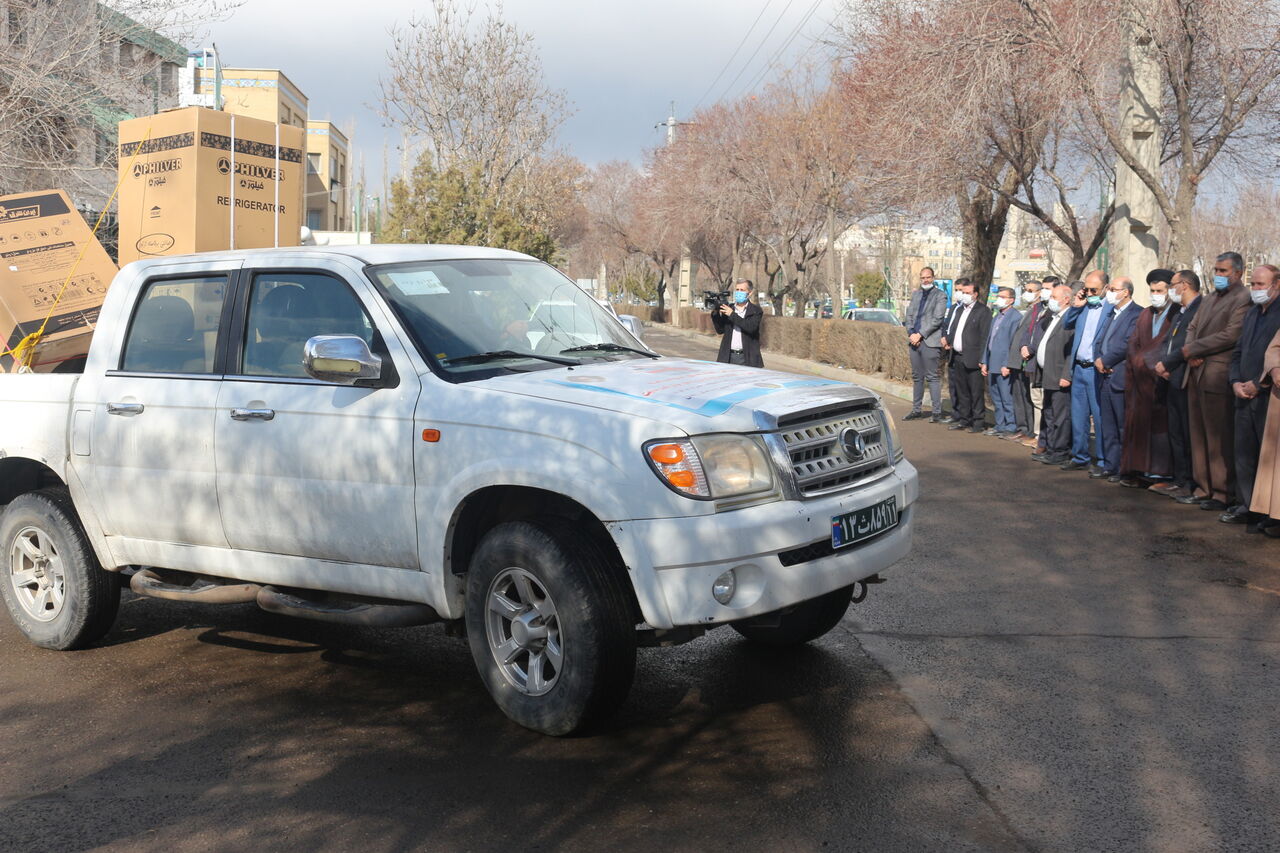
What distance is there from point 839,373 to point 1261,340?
1760cm

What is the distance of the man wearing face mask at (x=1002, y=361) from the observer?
49.4 feet

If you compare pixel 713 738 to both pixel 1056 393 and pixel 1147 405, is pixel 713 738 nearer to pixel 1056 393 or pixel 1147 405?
pixel 1147 405

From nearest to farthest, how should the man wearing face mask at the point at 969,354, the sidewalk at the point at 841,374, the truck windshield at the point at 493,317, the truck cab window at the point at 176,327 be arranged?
the truck windshield at the point at 493,317 → the truck cab window at the point at 176,327 → the man wearing face mask at the point at 969,354 → the sidewalk at the point at 841,374

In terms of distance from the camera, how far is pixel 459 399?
16.0 feet

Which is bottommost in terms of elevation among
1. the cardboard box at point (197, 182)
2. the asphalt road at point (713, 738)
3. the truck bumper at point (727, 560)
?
the asphalt road at point (713, 738)

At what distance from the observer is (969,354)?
16.0m

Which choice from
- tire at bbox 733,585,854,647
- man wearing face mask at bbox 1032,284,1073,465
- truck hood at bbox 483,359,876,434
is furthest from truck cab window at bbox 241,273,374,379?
man wearing face mask at bbox 1032,284,1073,465

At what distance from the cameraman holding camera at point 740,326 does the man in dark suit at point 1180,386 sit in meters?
4.72

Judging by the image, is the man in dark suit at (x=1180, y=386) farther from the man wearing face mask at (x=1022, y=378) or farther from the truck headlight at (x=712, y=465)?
the truck headlight at (x=712, y=465)

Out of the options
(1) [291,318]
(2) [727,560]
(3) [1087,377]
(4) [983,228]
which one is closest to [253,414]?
(1) [291,318]

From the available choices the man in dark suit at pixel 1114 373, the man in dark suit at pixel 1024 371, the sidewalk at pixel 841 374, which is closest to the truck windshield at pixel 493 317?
the man in dark suit at pixel 1114 373

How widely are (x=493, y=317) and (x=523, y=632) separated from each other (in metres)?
1.48

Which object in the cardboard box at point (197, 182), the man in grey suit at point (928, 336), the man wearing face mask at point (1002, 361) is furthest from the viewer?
the man in grey suit at point (928, 336)

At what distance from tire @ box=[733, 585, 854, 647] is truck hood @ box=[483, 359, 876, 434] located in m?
1.06
